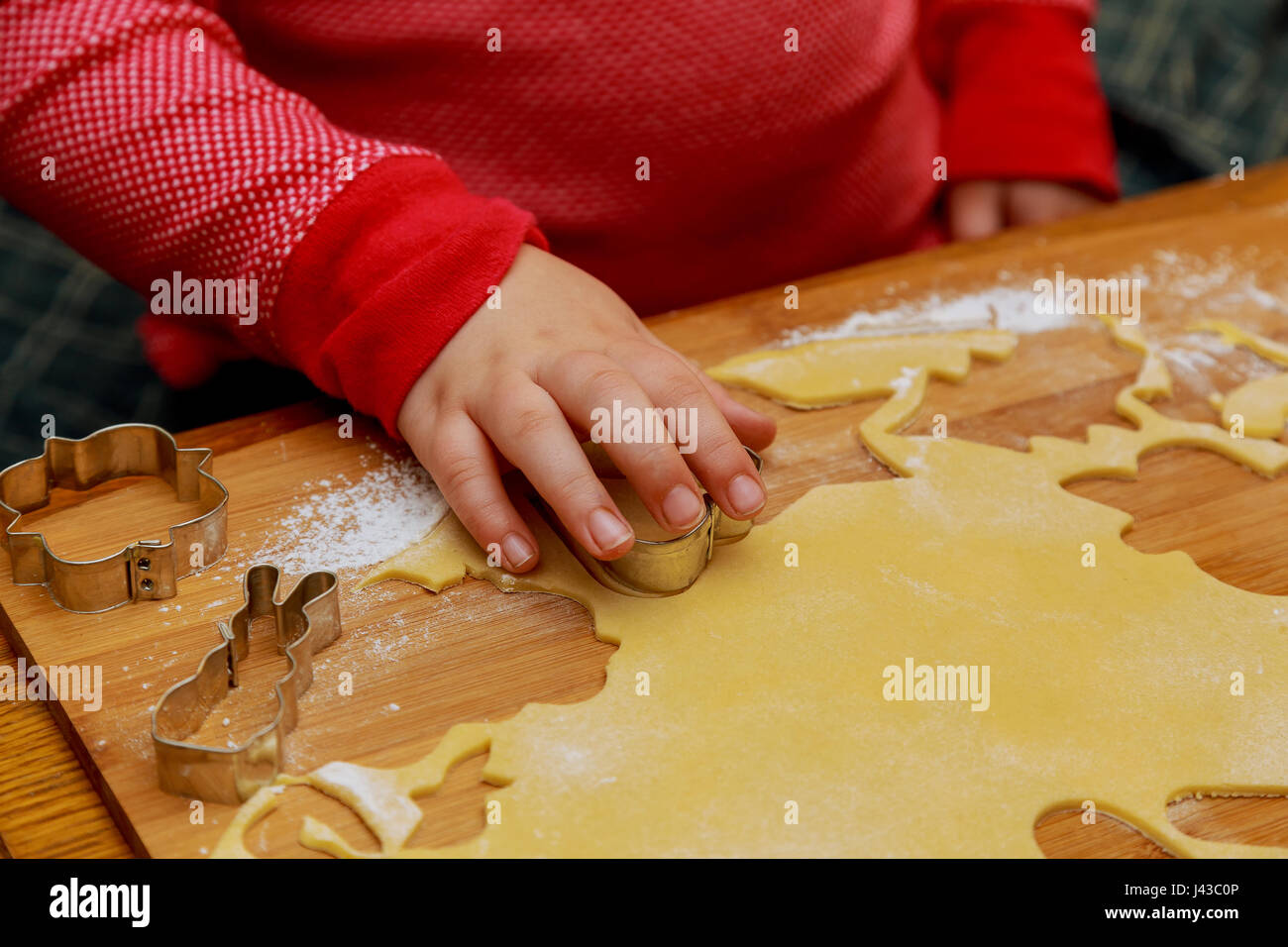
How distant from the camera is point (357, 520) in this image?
2.43 feet

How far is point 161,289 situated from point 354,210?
0.59 feet

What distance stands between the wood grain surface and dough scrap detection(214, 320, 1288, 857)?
1 cm

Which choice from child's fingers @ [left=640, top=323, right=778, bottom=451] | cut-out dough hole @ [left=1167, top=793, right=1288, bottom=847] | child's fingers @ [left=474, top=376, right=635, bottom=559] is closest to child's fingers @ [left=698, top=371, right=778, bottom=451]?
child's fingers @ [left=640, top=323, right=778, bottom=451]

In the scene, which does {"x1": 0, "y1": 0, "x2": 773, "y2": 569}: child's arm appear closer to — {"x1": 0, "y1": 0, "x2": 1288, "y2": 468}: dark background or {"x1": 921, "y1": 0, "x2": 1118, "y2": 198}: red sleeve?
{"x1": 0, "y1": 0, "x2": 1288, "y2": 468}: dark background

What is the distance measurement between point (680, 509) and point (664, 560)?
1.2 inches

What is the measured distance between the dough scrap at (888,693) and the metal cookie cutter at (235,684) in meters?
0.02

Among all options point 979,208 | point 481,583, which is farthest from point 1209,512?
point 979,208

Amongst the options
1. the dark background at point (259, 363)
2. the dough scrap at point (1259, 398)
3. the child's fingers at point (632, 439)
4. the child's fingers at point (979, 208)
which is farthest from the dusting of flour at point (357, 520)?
the child's fingers at point (979, 208)

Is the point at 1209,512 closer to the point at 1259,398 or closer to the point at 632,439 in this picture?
the point at 1259,398

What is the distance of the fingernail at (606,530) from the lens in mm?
657

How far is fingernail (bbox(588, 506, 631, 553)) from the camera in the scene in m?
0.66

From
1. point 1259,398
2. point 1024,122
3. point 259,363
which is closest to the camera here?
point 1259,398

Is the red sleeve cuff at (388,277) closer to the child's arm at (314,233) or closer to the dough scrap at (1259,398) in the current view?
the child's arm at (314,233)

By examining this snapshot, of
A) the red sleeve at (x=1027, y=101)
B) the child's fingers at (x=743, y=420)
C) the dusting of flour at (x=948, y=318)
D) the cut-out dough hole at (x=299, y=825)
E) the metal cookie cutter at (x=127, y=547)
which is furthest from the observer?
the red sleeve at (x=1027, y=101)
